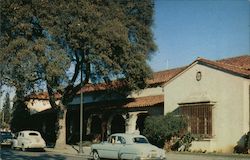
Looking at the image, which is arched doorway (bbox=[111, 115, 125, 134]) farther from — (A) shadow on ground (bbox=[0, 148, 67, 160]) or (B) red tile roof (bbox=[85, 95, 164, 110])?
(A) shadow on ground (bbox=[0, 148, 67, 160])

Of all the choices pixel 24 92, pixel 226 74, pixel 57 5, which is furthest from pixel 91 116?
pixel 226 74

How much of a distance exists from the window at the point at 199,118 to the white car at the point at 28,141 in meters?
11.1

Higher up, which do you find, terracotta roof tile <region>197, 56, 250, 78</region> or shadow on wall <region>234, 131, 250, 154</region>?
terracotta roof tile <region>197, 56, 250, 78</region>

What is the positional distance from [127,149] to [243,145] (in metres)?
9.56

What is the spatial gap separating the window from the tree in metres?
6.10

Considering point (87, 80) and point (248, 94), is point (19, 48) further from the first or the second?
point (248, 94)

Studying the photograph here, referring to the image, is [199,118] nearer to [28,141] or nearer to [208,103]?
[208,103]

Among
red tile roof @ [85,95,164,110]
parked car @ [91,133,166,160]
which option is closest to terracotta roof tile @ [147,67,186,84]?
red tile roof @ [85,95,164,110]

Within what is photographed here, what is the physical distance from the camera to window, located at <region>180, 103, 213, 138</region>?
3002cm

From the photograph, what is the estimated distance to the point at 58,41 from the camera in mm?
32719

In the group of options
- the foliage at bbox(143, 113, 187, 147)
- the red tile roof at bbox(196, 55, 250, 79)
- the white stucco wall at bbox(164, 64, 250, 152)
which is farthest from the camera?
the foliage at bbox(143, 113, 187, 147)

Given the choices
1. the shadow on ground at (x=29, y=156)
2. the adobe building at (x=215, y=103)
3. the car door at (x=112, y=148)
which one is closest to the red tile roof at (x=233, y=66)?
the adobe building at (x=215, y=103)

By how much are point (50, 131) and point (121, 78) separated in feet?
66.6

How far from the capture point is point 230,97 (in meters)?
29.0
